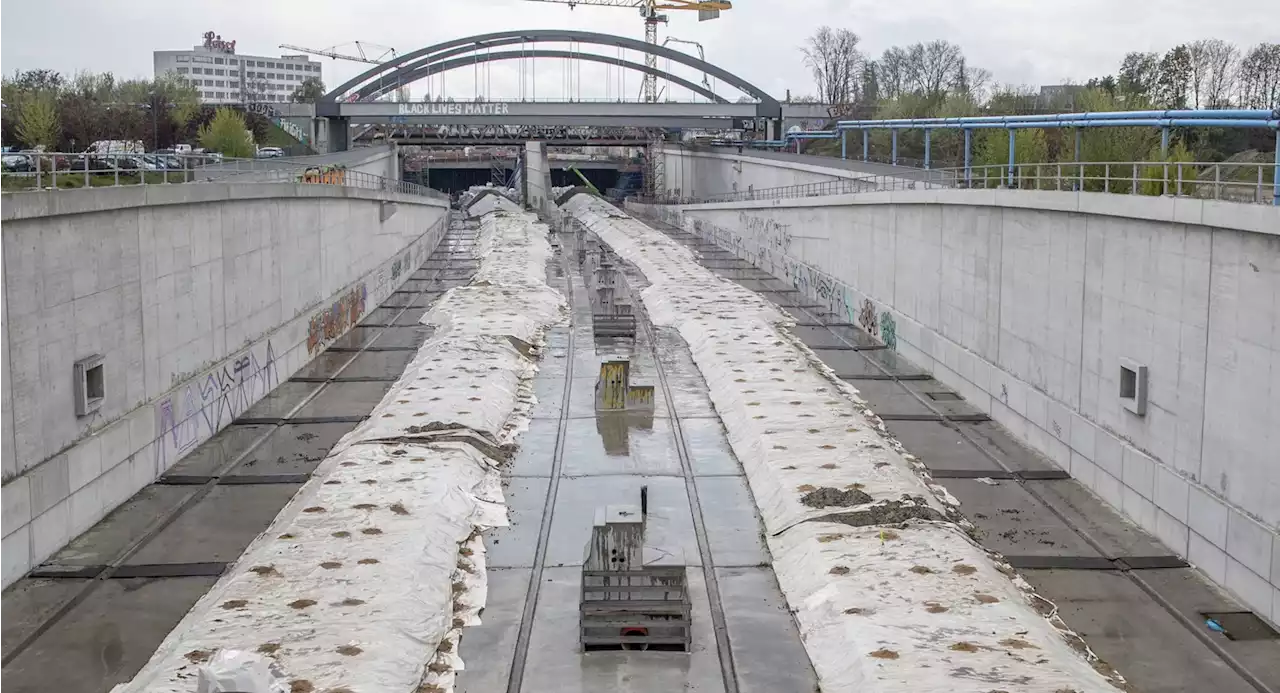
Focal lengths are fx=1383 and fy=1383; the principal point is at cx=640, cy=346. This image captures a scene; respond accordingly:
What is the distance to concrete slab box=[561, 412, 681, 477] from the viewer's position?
28750mm

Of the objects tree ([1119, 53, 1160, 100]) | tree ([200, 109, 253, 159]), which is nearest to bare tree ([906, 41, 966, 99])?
tree ([1119, 53, 1160, 100])

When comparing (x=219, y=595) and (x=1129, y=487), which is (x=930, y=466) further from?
(x=219, y=595)

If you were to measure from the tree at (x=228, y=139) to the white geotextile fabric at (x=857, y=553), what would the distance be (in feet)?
92.1

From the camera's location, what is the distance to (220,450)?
30.1 meters

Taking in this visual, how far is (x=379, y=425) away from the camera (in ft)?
96.2

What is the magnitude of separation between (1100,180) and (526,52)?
101573mm

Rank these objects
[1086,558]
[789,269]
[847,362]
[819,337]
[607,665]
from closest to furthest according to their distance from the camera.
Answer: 1. [607,665]
2. [1086,558]
3. [847,362]
4. [819,337]
5. [789,269]

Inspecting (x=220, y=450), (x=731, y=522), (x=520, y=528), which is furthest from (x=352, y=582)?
(x=220, y=450)

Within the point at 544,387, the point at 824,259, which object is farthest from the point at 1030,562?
the point at 824,259

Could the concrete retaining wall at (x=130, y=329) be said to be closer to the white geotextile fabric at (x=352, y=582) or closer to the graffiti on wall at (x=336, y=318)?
the graffiti on wall at (x=336, y=318)

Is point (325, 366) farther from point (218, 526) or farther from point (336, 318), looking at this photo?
point (218, 526)

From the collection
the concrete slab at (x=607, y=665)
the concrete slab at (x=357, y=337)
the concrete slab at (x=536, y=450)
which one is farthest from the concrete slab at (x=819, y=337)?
the concrete slab at (x=607, y=665)

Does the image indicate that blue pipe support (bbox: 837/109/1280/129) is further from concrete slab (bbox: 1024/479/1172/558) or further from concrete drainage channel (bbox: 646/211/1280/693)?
concrete drainage channel (bbox: 646/211/1280/693)

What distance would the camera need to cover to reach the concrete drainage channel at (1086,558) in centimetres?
1809
